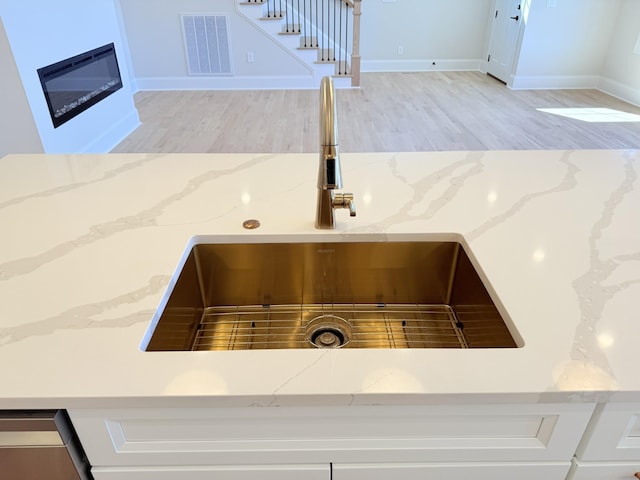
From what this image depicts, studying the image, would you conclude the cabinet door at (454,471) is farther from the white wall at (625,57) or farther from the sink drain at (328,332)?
the white wall at (625,57)

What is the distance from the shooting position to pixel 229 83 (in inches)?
252

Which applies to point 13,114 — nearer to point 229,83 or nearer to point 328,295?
point 328,295

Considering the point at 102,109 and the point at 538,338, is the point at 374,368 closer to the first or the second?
the point at 538,338

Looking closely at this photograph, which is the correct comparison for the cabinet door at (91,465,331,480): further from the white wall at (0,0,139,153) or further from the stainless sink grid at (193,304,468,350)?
the white wall at (0,0,139,153)

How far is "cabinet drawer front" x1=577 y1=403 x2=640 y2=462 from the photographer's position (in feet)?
2.26

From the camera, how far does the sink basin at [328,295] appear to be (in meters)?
1.05

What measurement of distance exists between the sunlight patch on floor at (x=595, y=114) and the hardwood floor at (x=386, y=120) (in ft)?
0.43

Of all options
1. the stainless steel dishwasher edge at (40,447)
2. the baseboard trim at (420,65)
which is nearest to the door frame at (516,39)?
the baseboard trim at (420,65)

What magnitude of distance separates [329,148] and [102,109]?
13.2 feet

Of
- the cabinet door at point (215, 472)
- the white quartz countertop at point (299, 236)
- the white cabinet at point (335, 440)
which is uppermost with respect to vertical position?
the white quartz countertop at point (299, 236)

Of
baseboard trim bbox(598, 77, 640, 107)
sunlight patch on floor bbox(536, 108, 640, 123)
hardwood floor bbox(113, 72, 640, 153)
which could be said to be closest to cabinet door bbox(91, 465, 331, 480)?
hardwood floor bbox(113, 72, 640, 153)

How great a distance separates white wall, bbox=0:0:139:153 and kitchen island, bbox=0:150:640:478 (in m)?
2.17

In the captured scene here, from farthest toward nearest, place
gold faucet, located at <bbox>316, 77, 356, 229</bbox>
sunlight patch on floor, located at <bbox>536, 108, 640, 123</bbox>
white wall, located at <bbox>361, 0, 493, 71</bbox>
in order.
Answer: white wall, located at <bbox>361, 0, 493, 71</bbox>
sunlight patch on floor, located at <bbox>536, 108, 640, 123</bbox>
gold faucet, located at <bbox>316, 77, 356, 229</bbox>

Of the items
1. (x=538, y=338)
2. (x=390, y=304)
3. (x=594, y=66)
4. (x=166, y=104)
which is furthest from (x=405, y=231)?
(x=594, y=66)
